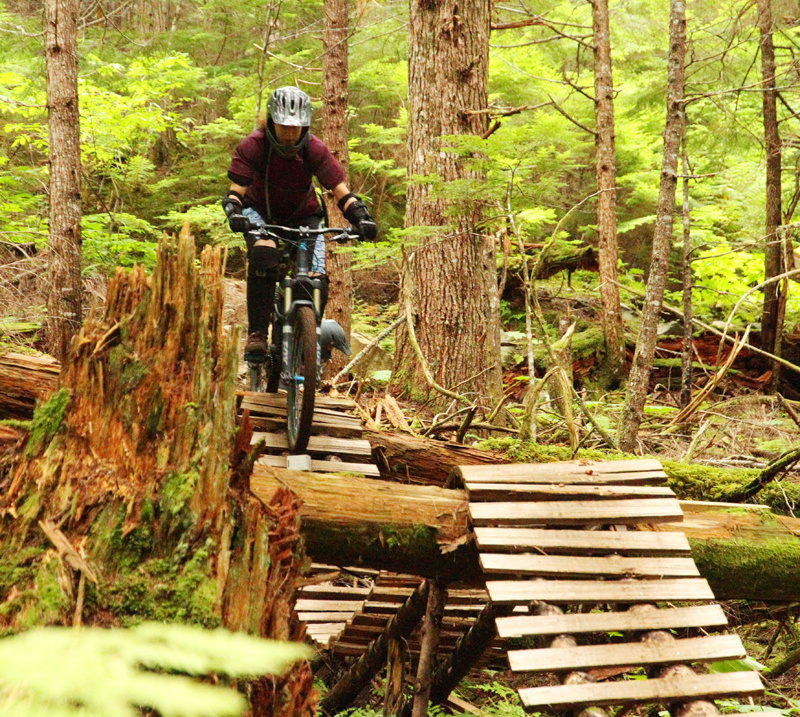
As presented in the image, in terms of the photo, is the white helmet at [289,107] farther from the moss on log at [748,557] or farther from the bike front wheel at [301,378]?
the moss on log at [748,557]

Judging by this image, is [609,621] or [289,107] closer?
[609,621]

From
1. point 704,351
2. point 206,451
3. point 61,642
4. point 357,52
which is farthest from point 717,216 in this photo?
point 61,642

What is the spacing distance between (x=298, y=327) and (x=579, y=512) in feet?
7.93

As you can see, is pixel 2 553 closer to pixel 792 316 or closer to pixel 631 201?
pixel 792 316

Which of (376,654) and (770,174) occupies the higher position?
(770,174)

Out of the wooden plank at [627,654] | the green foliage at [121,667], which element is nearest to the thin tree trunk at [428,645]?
the wooden plank at [627,654]

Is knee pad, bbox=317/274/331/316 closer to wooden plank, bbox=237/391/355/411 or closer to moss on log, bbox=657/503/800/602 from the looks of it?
wooden plank, bbox=237/391/355/411

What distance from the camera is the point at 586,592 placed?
310cm

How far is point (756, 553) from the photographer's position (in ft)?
11.8

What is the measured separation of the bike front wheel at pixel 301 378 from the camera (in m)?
4.58

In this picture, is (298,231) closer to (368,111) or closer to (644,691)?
(644,691)

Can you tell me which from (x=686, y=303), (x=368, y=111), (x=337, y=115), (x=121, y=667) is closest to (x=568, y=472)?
(x=121, y=667)

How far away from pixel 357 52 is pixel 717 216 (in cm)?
812

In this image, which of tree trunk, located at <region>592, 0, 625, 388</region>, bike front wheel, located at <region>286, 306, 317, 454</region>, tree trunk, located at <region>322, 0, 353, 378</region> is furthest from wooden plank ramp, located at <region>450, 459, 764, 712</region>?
tree trunk, located at <region>592, 0, 625, 388</region>
